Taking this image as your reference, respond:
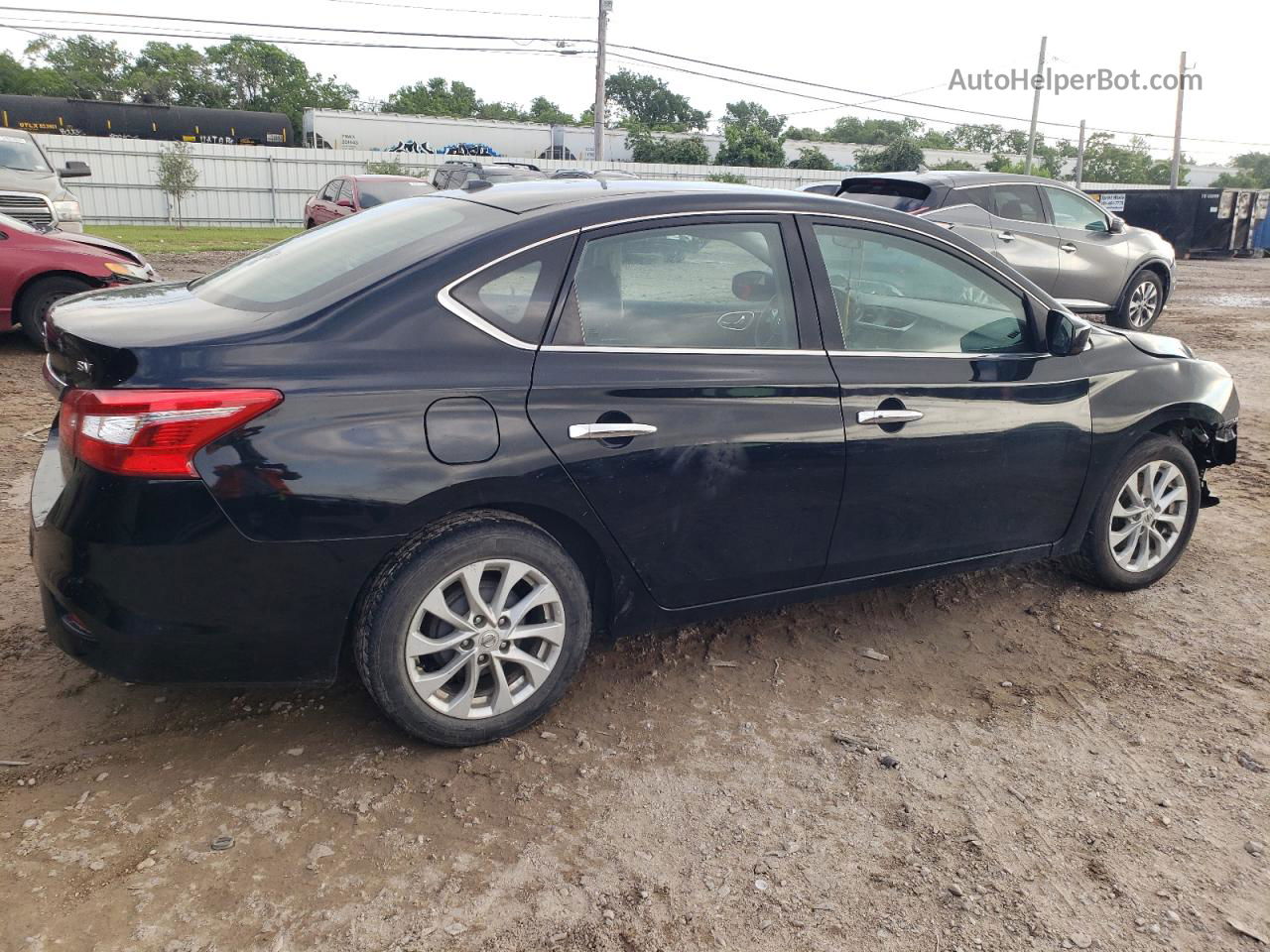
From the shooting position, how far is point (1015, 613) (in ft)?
14.3

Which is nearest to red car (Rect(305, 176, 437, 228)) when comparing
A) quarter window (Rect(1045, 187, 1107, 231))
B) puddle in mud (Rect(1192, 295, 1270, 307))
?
quarter window (Rect(1045, 187, 1107, 231))

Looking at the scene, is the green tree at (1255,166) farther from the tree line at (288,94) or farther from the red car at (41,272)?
the red car at (41,272)

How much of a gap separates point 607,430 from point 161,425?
3.95ft

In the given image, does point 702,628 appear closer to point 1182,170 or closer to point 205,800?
point 205,800

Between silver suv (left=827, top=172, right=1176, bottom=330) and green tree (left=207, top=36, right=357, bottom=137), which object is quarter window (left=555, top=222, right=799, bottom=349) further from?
green tree (left=207, top=36, right=357, bottom=137)

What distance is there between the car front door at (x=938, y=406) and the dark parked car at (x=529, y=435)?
0.01 meters

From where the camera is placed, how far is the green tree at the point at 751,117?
68.1 m

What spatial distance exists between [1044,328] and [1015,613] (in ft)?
3.95

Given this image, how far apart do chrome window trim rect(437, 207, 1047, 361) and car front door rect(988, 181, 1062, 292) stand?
7.26 metres

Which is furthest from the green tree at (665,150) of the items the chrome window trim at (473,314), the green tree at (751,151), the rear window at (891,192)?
the chrome window trim at (473,314)

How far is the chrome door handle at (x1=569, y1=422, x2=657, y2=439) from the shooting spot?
3025 mm

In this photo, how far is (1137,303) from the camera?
479 inches

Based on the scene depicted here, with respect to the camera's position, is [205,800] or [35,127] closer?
[205,800]

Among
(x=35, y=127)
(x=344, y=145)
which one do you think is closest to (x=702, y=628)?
(x=35, y=127)
